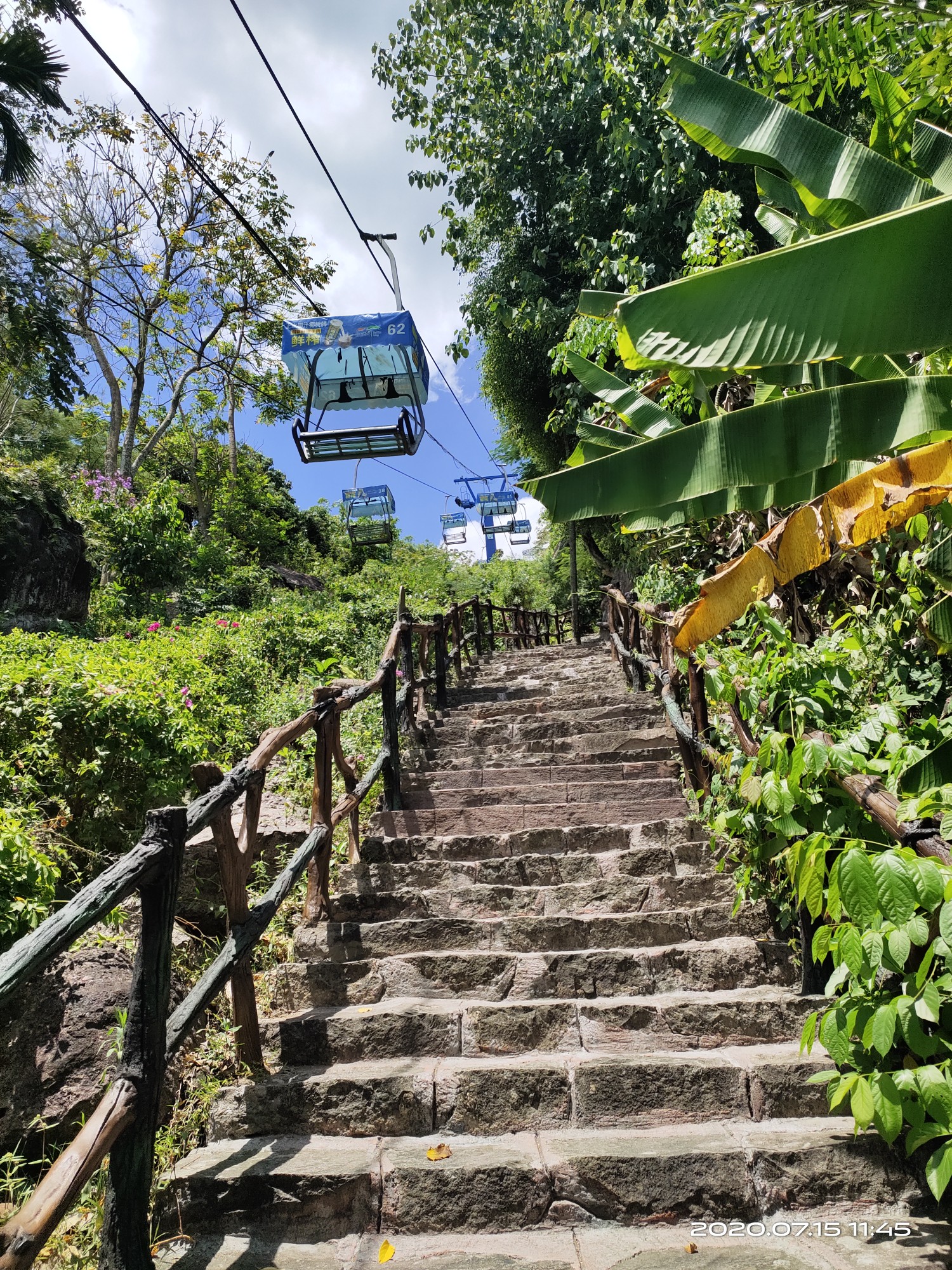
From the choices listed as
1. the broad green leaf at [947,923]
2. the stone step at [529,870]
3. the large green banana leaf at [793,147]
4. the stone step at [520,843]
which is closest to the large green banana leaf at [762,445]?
the large green banana leaf at [793,147]

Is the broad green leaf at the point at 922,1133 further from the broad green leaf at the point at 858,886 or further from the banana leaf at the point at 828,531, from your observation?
the banana leaf at the point at 828,531

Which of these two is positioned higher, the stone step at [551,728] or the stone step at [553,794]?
the stone step at [551,728]

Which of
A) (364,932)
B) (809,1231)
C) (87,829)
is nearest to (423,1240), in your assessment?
(809,1231)

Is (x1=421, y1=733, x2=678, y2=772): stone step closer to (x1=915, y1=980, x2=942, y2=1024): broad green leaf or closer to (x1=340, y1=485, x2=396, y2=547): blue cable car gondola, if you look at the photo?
(x1=915, y1=980, x2=942, y2=1024): broad green leaf

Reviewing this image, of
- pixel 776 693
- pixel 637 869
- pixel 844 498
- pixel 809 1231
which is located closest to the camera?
pixel 844 498

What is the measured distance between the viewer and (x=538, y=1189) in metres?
2.24

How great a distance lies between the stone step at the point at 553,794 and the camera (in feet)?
15.6

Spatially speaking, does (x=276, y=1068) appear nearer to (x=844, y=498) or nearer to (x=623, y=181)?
(x=844, y=498)

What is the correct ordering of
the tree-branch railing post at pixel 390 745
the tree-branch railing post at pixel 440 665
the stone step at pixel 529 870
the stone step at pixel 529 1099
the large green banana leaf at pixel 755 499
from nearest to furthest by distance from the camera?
the large green banana leaf at pixel 755 499, the stone step at pixel 529 1099, the stone step at pixel 529 870, the tree-branch railing post at pixel 390 745, the tree-branch railing post at pixel 440 665

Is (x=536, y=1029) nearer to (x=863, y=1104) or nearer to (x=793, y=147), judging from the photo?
(x=863, y=1104)

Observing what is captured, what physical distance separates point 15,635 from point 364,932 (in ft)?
14.1

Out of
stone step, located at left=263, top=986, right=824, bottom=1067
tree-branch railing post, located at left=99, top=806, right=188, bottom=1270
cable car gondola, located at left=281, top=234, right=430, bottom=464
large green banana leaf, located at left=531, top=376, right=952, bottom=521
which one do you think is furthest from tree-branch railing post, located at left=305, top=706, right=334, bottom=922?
cable car gondola, located at left=281, top=234, right=430, bottom=464

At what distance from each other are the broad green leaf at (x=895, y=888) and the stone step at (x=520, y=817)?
281cm

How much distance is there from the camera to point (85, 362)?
1669cm
